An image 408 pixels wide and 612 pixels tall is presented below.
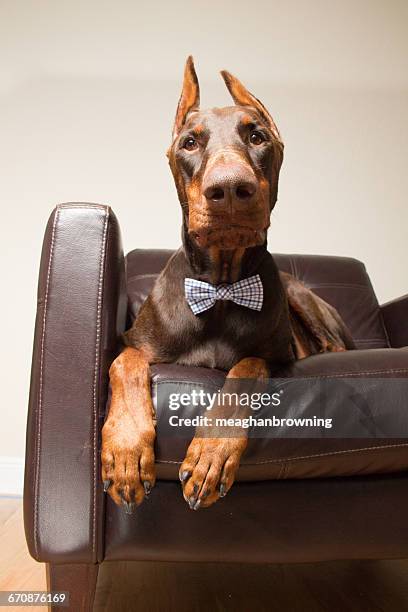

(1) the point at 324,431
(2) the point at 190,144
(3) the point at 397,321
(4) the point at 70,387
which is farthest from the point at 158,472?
(3) the point at 397,321

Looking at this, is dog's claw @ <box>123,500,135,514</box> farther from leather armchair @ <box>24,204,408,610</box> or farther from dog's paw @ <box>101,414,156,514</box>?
leather armchair @ <box>24,204,408,610</box>

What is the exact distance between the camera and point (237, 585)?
1.77 metres

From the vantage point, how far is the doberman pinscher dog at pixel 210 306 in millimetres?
1198

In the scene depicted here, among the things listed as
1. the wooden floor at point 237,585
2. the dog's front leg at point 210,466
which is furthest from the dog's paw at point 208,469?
the wooden floor at point 237,585

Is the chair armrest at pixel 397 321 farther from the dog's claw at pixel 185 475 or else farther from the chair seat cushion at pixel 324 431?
the dog's claw at pixel 185 475

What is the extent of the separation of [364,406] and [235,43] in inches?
98.7

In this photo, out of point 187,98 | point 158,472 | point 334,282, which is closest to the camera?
point 158,472

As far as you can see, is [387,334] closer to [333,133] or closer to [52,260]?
[333,133]

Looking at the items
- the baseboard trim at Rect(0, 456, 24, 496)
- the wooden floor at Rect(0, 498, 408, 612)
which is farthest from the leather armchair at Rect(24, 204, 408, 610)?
the baseboard trim at Rect(0, 456, 24, 496)

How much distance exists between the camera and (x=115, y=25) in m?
3.02

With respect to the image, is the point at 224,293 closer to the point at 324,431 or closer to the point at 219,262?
the point at 219,262

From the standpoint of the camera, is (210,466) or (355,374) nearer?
(210,466)

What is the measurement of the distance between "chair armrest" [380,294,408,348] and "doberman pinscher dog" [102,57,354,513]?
1.03m

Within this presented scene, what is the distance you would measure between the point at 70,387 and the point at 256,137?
890 millimetres
